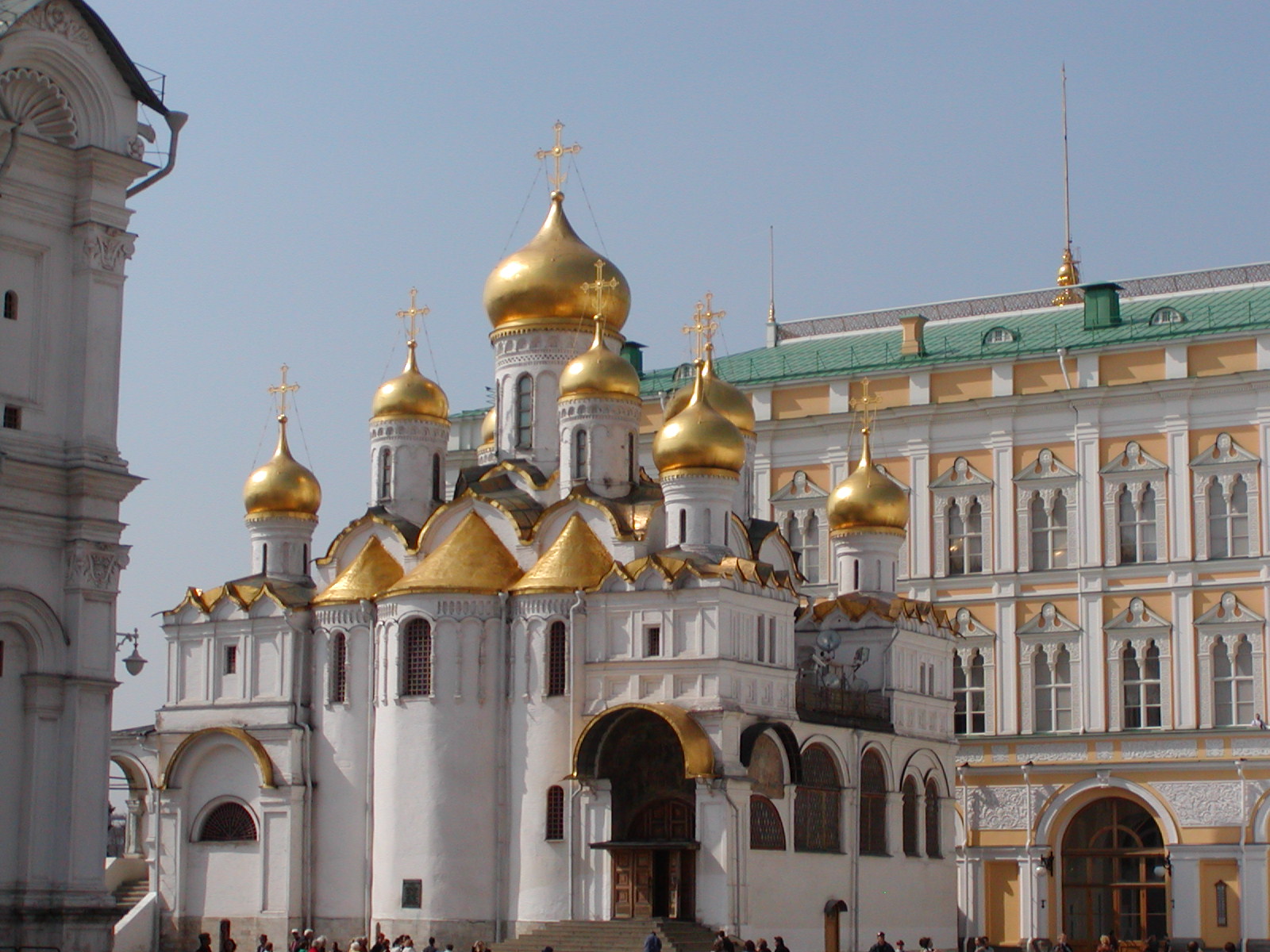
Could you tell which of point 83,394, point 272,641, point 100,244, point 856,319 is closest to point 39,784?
point 83,394

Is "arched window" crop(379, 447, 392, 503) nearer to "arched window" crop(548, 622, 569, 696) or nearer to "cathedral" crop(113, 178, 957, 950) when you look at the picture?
"cathedral" crop(113, 178, 957, 950)

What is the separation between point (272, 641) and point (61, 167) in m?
16.8

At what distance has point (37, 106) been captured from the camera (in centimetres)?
2622

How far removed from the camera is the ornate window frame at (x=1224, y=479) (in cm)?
4441

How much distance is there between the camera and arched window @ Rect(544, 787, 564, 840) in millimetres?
38406

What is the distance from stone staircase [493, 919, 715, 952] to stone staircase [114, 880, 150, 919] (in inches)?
347

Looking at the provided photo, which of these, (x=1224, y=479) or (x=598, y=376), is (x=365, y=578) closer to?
(x=598, y=376)

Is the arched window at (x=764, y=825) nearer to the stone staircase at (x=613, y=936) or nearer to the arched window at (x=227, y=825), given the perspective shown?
the stone staircase at (x=613, y=936)

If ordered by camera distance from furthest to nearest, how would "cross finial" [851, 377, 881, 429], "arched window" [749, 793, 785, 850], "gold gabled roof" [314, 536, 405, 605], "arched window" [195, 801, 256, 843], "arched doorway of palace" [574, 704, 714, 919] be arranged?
"cross finial" [851, 377, 881, 429], "gold gabled roof" [314, 536, 405, 605], "arched window" [195, 801, 256, 843], "arched window" [749, 793, 785, 850], "arched doorway of palace" [574, 704, 714, 919]

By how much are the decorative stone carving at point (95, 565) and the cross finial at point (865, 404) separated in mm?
21329

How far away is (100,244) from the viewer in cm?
2656

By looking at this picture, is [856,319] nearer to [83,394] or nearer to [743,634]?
[743,634]

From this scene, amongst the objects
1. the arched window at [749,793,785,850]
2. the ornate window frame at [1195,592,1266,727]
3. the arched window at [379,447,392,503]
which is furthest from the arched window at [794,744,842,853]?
the arched window at [379,447,392,503]

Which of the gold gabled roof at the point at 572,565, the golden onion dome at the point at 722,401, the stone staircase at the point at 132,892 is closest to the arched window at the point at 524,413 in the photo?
the golden onion dome at the point at 722,401
